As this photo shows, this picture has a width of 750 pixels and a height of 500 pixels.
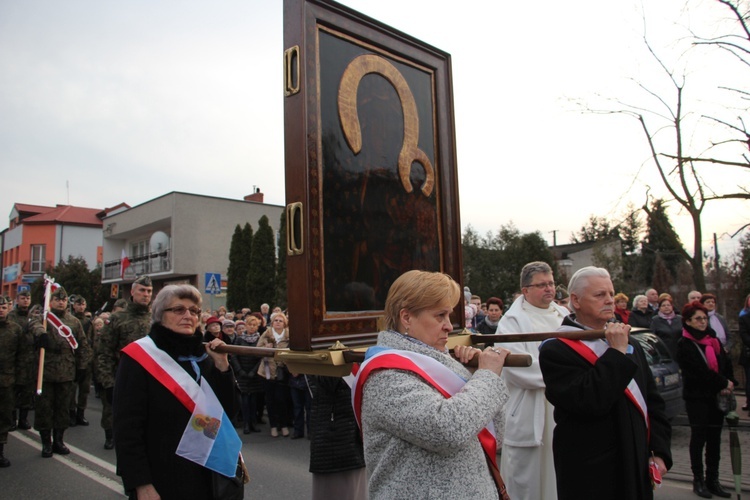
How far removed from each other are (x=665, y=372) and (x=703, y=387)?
7.61 feet

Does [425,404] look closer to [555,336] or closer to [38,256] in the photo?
[555,336]

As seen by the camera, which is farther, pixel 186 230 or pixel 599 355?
pixel 186 230

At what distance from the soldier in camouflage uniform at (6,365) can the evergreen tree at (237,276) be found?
22830 millimetres

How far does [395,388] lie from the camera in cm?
189

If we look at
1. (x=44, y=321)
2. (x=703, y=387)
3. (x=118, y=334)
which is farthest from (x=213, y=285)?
(x=703, y=387)

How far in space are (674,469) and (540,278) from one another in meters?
4.02

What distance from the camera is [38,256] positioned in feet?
174

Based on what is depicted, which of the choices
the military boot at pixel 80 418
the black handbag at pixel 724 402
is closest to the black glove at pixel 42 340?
the military boot at pixel 80 418

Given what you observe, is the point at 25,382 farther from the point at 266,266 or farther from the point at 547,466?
the point at 266,266

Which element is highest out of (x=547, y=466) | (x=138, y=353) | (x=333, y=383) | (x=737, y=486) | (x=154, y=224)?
(x=154, y=224)

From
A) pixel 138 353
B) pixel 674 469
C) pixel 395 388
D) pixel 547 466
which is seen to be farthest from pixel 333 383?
pixel 674 469

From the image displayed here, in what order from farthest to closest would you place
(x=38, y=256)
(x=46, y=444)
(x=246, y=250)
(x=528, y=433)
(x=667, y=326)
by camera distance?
(x=38, y=256)
(x=246, y=250)
(x=667, y=326)
(x=46, y=444)
(x=528, y=433)

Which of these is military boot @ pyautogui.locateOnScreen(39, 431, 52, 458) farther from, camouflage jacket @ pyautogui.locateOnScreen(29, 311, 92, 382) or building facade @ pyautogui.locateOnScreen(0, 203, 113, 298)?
building facade @ pyautogui.locateOnScreen(0, 203, 113, 298)

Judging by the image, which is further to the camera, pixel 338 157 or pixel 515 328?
pixel 515 328
